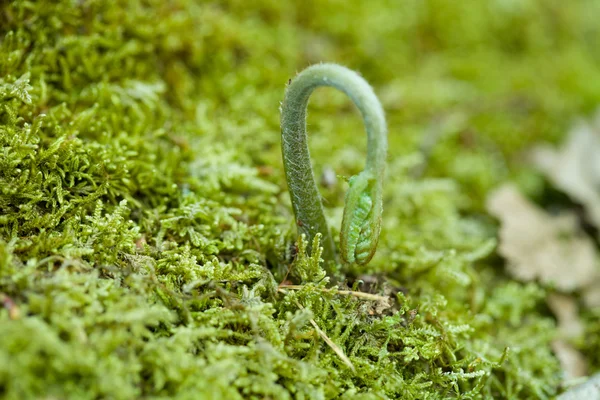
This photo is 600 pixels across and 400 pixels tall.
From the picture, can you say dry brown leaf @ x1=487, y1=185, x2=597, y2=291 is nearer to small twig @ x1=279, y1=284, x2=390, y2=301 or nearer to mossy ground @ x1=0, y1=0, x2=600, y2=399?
mossy ground @ x1=0, y1=0, x2=600, y2=399

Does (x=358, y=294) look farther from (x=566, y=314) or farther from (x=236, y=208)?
(x=566, y=314)

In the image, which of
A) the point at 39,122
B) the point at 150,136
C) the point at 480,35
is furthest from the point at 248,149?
the point at 480,35

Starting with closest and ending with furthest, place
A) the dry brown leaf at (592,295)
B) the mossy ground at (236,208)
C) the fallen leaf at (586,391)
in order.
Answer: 1. the mossy ground at (236,208)
2. the fallen leaf at (586,391)
3. the dry brown leaf at (592,295)

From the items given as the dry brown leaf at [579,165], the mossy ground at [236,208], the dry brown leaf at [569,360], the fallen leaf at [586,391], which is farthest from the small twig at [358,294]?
the dry brown leaf at [579,165]

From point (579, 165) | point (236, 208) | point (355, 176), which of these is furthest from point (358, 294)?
point (579, 165)

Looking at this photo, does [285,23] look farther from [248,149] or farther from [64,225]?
[64,225]

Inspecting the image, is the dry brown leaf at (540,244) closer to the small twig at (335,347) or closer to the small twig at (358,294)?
the small twig at (358,294)
